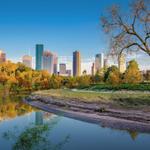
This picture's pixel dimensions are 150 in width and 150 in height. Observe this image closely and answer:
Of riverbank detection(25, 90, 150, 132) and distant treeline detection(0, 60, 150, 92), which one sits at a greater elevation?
distant treeline detection(0, 60, 150, 92)

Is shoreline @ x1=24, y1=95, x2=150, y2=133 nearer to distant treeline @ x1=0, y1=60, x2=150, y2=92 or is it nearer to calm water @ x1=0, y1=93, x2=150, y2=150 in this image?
calm water @ x1=0, y1=93, x2=150, y2=150

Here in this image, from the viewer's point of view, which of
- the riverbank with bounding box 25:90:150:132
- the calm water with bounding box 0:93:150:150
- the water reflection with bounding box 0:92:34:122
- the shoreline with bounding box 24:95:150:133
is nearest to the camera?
the calm water with bounding box 0:93:150:150

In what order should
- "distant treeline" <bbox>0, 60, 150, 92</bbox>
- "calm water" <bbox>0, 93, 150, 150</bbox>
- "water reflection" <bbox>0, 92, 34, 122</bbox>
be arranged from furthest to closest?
"distant treeline" <bbox>0, 60, 150, 92</bbox>, "water reflection" <bbox>0, 92, 34, 122</bbox>, "calm water" <bbox>0, 93, 150, 150</bbox>

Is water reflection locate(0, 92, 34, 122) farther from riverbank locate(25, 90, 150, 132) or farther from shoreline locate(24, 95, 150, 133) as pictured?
shoreline locate(24, 95, 150, 133)

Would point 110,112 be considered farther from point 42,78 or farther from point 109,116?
point 42,78

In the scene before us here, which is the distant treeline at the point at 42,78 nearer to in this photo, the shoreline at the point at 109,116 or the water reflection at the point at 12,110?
the water reflection at the point at 12,110

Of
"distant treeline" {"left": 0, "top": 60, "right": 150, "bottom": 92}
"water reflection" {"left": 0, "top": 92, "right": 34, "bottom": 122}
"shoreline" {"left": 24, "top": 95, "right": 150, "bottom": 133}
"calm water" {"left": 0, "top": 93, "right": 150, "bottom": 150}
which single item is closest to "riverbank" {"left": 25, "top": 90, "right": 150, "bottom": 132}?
"shoreline" {"left": 24, "top": 95, "right": 150, "bottom": 133}

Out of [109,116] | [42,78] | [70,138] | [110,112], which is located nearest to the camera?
[70,138]

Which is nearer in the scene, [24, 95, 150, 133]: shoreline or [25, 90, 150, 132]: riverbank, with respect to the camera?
[24, 95, 150, 133]: shoreline

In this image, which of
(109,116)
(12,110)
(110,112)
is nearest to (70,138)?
(109,116)

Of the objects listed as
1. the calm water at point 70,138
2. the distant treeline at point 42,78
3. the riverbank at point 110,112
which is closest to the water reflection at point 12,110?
the riverbank at point 110,112

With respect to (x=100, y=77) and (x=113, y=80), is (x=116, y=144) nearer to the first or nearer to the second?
(x=113, y=80)

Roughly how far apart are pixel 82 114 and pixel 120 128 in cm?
651

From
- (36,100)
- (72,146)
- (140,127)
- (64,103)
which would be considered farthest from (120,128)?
(36,100)
